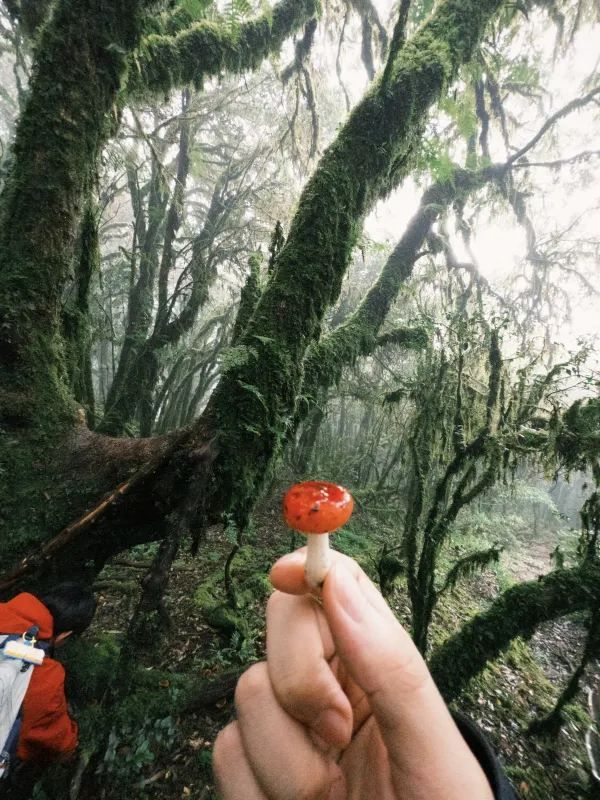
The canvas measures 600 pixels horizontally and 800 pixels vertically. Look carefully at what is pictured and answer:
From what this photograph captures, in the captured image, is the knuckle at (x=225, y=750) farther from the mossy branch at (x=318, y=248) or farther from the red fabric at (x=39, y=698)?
the red fabric at (x=39, y=698)

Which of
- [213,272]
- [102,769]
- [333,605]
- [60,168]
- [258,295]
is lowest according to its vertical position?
[102,769]

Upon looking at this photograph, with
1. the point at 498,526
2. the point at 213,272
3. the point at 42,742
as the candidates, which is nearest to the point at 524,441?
the point at 42,742

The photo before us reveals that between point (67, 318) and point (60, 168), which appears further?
point (67, 318)

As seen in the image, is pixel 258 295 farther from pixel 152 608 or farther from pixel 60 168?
pixel 152 608

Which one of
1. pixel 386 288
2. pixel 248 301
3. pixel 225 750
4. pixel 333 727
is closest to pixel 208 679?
pixel 225 750

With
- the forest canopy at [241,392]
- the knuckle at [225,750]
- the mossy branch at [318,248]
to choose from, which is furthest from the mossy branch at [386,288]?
the knuckle at [225,750]

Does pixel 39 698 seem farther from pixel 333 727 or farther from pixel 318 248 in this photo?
pixel 318 248

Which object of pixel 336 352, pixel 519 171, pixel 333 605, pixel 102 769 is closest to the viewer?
pixel 333 605
